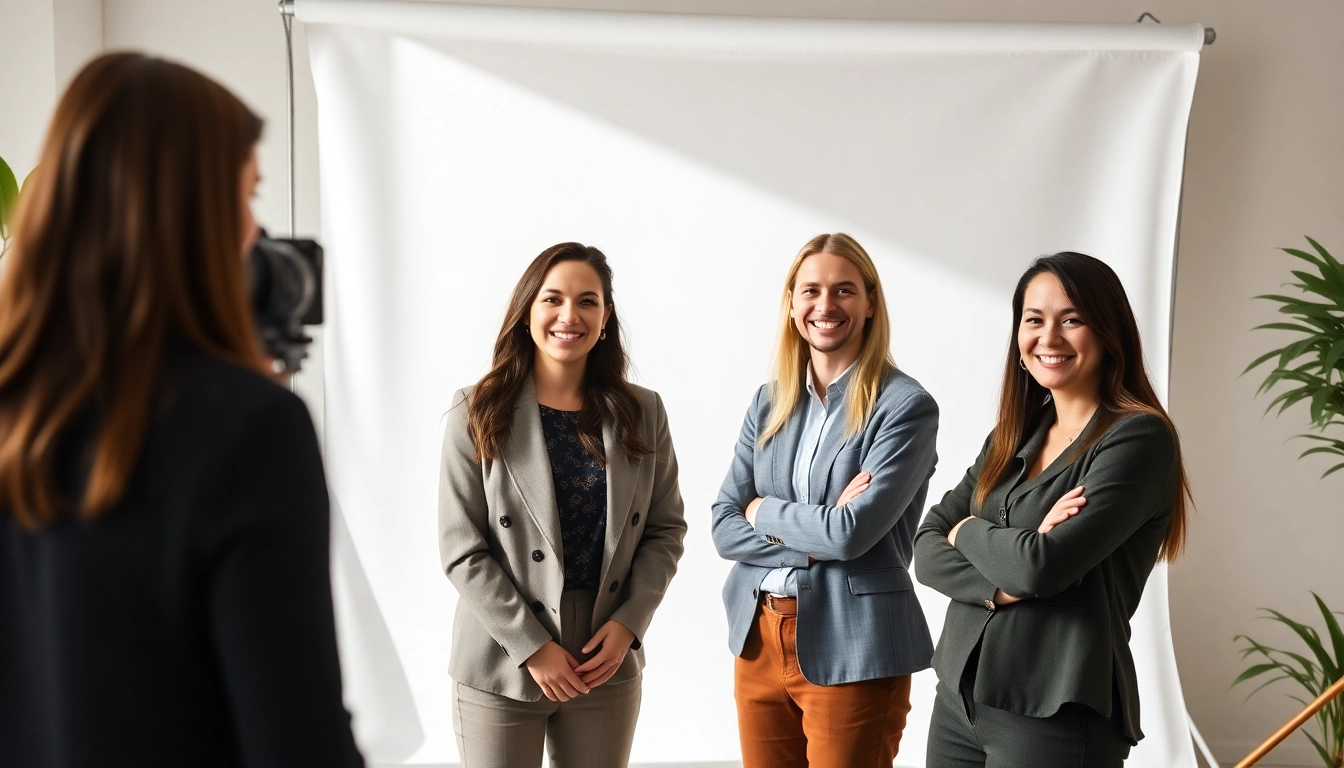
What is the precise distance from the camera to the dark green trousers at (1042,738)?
5.45ft

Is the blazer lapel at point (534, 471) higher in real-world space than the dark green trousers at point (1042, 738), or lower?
higher

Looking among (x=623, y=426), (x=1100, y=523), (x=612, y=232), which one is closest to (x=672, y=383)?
(x=612, y=232)

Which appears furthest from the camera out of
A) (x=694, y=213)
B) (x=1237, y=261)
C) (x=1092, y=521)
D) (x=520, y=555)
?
(x=1237, y=261)

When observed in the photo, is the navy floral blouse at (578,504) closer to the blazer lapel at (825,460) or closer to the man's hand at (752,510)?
the man's hand at (752,510)

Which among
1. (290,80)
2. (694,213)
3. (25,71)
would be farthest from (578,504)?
(25,71)

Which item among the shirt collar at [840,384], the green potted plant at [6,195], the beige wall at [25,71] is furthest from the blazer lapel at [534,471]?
the beige wall at [25,71]

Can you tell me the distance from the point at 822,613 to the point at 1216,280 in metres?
2.35

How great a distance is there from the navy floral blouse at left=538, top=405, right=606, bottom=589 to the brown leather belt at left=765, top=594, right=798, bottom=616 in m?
0.37

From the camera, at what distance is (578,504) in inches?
81.1

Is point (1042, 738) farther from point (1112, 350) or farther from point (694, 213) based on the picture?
point (694, 213)

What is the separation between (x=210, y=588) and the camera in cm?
77

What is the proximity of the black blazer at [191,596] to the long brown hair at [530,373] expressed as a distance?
1247 mm

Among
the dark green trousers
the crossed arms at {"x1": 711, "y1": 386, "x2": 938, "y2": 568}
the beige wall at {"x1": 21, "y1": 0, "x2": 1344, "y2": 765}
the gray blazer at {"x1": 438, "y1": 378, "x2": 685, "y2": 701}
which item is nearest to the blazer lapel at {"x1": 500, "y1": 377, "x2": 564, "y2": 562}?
the gray blazer at {"x1": 438, "y1": 378, "x2": 685, "y2": 701}

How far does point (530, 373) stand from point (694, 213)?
1.30 metres
